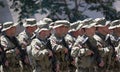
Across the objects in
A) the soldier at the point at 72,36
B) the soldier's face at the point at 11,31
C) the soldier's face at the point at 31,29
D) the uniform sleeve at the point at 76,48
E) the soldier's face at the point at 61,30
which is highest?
the soldier's face at the point at 61,30

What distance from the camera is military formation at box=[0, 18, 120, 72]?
13406mm

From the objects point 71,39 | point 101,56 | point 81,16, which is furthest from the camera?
point 81,16

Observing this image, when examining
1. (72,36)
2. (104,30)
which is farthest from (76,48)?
(72,36)

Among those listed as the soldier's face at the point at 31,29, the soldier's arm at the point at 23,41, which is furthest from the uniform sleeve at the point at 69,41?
the soldier's arm at the point at 23,41

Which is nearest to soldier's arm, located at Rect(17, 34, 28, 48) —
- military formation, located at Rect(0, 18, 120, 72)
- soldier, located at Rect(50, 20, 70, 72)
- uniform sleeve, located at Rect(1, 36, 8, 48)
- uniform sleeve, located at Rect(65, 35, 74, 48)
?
military formation, located at Rect(0, 18, 120, 72)

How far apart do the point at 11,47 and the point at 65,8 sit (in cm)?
705

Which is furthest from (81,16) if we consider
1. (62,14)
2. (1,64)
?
(1,64)

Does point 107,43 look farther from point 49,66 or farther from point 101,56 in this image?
point 49,66

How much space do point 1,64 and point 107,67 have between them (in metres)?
2.48

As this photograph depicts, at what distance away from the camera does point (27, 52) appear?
14.2 m

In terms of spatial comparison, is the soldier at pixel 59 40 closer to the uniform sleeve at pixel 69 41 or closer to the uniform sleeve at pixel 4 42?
the uniform sleeve at pixel 69 41

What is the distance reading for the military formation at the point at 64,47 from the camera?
1341cm

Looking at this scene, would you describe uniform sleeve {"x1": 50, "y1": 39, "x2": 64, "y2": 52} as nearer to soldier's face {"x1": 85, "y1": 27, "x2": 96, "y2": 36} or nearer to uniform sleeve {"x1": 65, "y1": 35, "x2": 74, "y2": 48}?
uniform sleeve {"x1": 65, "y1": 35, "x2": 74, "y2": 48}

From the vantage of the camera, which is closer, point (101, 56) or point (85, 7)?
point (101, 56)
